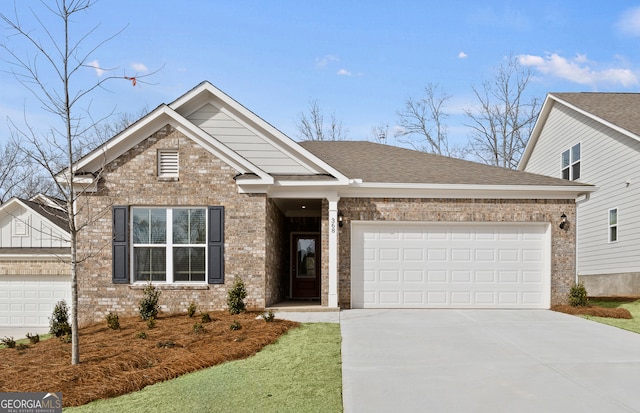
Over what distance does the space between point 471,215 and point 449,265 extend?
1.39m

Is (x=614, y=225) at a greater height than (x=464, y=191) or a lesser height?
lesser

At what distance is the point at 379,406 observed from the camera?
5.30 meters

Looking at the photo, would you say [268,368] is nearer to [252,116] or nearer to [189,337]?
[189,337]

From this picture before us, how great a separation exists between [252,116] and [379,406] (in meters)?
8.49

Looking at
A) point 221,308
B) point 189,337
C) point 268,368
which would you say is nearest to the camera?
point 268,368

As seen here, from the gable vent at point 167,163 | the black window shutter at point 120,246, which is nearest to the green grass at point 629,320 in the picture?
the gable vent at point 167,163

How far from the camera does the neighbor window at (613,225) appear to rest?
1673cm

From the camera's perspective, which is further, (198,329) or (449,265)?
(449,265)

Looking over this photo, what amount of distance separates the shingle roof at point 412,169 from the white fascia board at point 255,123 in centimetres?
99

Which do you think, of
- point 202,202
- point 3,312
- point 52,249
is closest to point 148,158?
point 202,202

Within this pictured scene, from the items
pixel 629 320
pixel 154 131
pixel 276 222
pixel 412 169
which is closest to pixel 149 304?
pixel 154 131

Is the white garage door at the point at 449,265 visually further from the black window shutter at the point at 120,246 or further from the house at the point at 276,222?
the black window shutter at the point at 120,246

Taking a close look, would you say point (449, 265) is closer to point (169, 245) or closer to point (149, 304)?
point (169, 245)

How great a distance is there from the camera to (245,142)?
40.9 ft
